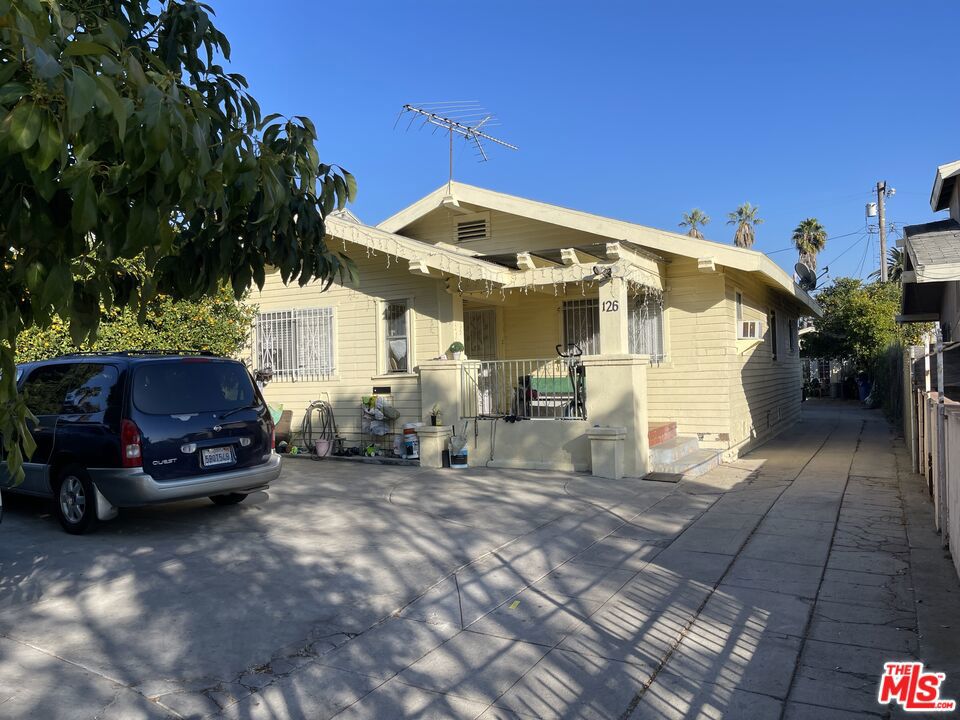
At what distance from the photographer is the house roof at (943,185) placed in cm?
901

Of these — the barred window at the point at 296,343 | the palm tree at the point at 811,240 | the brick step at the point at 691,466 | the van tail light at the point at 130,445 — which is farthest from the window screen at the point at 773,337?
the palm tree at the point at 811,240

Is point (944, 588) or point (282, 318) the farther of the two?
point (282, 318)

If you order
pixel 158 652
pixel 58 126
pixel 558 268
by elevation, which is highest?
pixel 558 268

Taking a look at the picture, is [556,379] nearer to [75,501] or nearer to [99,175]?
[75,501]

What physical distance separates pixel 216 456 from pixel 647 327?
805cm

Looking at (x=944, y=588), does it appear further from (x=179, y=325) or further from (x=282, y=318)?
(x=282, y=318)

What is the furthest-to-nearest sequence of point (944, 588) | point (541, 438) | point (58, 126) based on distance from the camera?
1. point (541, 438)
2. point (944, 588)
3. point (58, 126)

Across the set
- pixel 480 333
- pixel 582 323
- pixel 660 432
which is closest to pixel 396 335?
pixel 480 333

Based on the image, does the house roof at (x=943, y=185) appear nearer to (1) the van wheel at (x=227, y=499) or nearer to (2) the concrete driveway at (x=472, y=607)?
(2) the concrete driveway at (x=472, y=607)

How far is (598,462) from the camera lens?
9.99m

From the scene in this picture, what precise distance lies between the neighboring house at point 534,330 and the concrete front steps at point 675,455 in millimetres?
60

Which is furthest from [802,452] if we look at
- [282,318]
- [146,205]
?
[146,205]

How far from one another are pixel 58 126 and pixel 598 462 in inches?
351

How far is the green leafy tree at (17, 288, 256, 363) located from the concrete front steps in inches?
251
